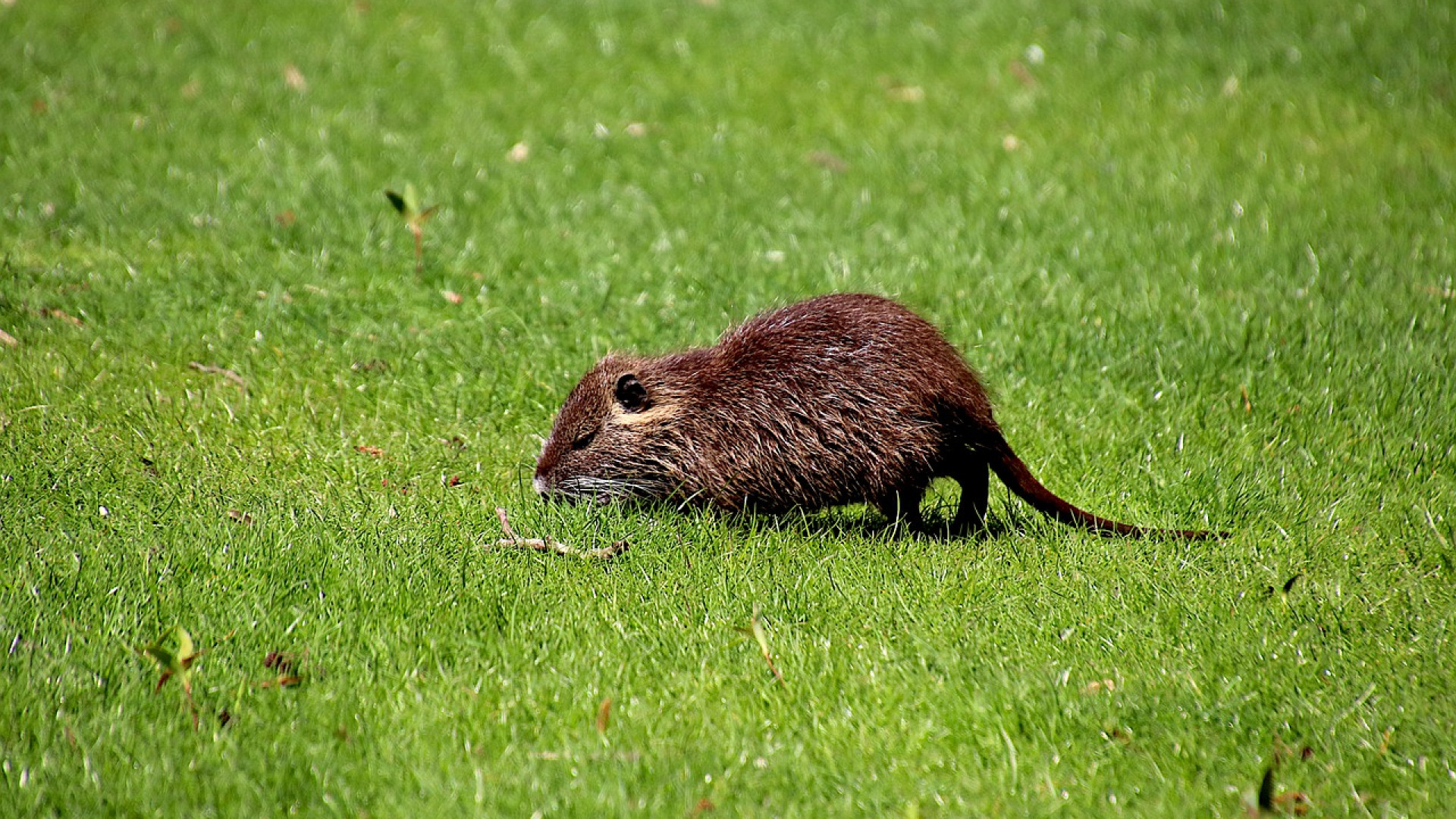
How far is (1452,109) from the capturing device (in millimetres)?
9164

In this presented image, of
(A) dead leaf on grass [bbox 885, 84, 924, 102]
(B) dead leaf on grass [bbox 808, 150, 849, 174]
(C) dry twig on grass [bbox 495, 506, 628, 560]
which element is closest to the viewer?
(C) dry twig on grass [bbox 495, 506, 628, 560]

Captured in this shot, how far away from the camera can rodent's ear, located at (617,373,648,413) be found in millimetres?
4797

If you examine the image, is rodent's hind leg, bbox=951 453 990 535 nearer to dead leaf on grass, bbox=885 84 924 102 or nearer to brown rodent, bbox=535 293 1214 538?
brown rodent, bbox=535 293 1214 538

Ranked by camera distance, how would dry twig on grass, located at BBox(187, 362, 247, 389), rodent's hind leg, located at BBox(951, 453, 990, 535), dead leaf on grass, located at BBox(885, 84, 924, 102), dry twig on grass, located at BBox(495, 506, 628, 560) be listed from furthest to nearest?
dead leaf on grass, located at BBox(885, 84, 924, 102)
dry twig on grass, located at BBox(187, 362, 247, 389)
rodent's hind leg, located at BBox(951, 453, 990, 535)
dry twig on grass, located at BBox(495, 506, 628, 560)

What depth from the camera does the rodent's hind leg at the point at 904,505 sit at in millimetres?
4645

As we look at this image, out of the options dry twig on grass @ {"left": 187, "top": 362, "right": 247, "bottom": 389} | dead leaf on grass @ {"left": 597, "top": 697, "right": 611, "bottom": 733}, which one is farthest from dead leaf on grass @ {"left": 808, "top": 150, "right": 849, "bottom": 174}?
dead leaf on grass @ {"left": 597, "top": 697, "right": 611, "bottom": 733}

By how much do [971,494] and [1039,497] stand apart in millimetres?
250

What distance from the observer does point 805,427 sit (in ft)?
15.1

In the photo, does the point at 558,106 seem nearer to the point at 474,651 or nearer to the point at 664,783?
the point at 474,651

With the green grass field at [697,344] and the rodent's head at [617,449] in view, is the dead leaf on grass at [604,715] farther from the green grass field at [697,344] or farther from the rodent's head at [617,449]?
the rodent's head at [617,449]

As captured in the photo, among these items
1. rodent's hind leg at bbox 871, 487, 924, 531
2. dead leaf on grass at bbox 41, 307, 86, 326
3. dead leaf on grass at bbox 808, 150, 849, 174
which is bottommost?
dead leaf on grass at bbox 808, 150, 849, 174

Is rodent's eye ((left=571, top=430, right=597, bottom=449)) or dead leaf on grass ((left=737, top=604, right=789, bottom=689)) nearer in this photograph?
dead leaf on grass ((left=737, top=604, right=789, bottom=689))

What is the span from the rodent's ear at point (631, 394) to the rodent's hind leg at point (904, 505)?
94 cm

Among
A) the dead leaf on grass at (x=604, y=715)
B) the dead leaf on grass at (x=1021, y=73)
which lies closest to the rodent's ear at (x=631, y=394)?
the dead leaf on grass at (x=604, y=715)
